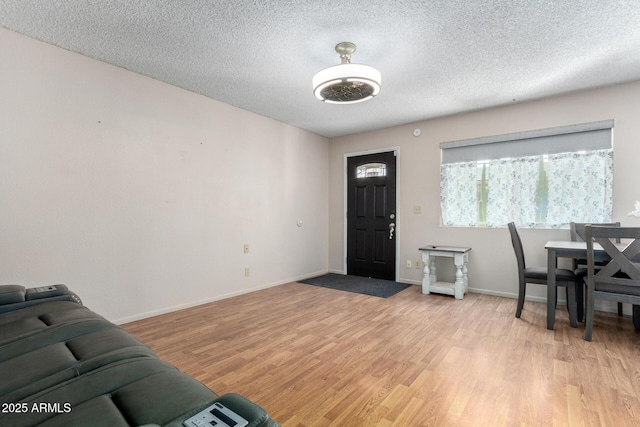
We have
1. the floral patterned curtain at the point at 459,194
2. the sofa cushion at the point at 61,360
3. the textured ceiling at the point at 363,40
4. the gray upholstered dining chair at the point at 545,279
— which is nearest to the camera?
the sofa cushion at the point at 61,360

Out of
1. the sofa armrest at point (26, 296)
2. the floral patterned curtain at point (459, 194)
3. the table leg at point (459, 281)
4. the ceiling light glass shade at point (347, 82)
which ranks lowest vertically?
the table leg at point (459, 281)

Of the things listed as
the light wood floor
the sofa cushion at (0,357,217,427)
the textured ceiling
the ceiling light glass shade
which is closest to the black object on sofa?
the sofa cushion at (0,357,217,427)

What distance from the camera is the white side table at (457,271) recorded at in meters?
3.88

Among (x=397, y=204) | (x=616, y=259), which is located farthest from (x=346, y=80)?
(x=397, y=204)

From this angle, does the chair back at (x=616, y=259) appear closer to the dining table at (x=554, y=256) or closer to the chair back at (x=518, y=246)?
the dining table at (x=554, y=256)

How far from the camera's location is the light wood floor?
166cm

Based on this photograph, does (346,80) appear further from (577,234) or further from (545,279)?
(577,234)

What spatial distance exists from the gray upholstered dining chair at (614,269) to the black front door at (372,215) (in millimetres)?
2599

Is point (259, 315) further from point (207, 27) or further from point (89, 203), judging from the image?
point (207, 27)

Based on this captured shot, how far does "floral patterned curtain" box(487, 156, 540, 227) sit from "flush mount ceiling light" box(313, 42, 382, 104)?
7.59 feet

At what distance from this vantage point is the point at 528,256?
12.5ft

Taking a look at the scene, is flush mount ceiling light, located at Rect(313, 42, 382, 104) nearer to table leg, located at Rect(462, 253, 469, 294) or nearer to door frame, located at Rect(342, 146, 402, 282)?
door frame, located at Rect(342, 146, 402, 282)

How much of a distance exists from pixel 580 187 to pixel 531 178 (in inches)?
19.1

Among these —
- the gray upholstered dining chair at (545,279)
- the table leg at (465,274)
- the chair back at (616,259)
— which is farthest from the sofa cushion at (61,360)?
the table leg at (465,274)
